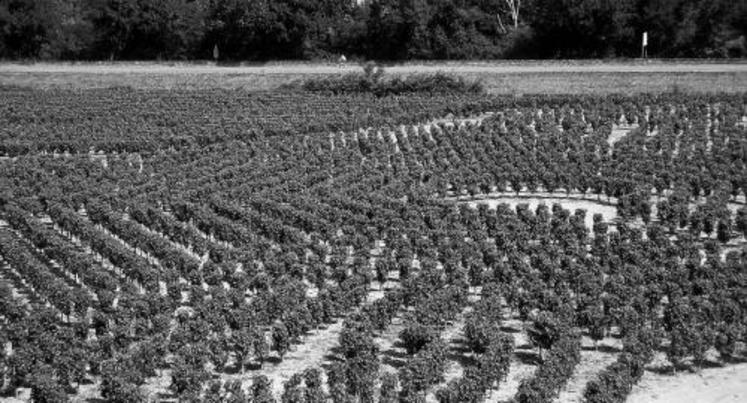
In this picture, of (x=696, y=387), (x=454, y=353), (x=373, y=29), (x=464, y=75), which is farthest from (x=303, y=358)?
(x=373, y=29)

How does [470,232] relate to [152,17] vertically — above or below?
below

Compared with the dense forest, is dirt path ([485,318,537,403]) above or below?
below

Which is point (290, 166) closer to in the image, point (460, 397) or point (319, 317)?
point (319, 317)

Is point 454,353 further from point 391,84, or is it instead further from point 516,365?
point 391,84

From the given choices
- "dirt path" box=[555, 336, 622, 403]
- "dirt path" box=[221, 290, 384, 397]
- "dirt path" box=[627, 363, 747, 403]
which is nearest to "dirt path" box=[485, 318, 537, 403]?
"dirt path" box=[555, 336, 622, 403]

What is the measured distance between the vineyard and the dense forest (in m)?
24.1

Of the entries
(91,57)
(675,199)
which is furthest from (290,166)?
(91,57)

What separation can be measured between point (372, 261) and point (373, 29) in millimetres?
52449

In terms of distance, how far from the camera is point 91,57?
8088 cm

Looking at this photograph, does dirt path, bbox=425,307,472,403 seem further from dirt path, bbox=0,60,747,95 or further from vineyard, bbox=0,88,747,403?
dirt path, bbox=0,60,747,95

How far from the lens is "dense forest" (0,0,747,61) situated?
67000 mm

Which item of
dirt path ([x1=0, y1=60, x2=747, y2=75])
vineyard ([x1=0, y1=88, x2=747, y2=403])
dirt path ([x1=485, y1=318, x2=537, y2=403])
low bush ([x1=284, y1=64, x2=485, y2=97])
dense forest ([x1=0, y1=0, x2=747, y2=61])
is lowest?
dirt path ([x1=485, y1=318, x2=537, y2=403])

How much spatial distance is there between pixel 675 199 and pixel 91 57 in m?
61.0

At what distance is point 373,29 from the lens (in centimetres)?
7575
